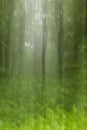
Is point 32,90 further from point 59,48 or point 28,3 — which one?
point 28,3

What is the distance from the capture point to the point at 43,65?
2.31 m

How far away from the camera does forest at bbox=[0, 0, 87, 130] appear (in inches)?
90.1

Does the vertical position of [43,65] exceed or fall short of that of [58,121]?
it exceeds it

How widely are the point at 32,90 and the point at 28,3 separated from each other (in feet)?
2.07

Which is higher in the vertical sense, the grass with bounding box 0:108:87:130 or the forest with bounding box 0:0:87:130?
the forest with bounding box 0:0:87:130

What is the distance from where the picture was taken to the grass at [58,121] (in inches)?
89.9

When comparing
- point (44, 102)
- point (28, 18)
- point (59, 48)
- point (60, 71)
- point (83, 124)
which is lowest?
point (83, 124)

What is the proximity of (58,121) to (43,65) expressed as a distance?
1.38 ft

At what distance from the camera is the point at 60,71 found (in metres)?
2.31

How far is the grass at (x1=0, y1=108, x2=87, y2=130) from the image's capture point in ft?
7.49

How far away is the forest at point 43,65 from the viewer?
90.1 inches

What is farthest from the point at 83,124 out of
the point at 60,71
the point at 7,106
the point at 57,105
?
the point at 7,106

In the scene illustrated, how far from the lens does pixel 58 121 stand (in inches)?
90.2

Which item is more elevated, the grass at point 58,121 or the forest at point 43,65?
the forest at point 43,65
